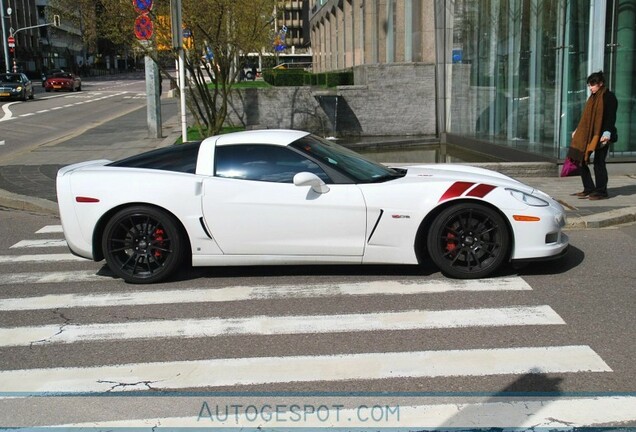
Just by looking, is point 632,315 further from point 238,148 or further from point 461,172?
point 238,148

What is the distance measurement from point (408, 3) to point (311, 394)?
68.0 ft

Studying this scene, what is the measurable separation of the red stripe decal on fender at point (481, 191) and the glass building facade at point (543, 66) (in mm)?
6936

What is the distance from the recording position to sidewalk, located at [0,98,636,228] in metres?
9.20

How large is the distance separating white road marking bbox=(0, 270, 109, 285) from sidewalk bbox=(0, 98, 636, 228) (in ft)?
12.3

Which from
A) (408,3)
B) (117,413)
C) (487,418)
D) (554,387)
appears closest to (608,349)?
(554,387)

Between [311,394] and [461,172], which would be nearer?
[311,394]

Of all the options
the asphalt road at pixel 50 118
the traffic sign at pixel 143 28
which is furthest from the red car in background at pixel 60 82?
the traffic sign at pixel 143 28

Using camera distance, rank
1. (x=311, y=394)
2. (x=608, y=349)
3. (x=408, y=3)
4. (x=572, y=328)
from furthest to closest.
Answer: (x=408, y=3) → (x=572, y=328) → (x=608, y=349) → (x=311, y=394)

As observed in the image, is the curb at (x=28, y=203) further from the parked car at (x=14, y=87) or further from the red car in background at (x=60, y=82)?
the red car in background at (x=60, y=82)

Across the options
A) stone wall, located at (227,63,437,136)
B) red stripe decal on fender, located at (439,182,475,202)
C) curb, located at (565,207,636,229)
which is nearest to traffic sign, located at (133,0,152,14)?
stone wall, located at (227,63,437,136)

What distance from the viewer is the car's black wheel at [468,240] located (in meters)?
6.31

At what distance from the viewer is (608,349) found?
4.72 metres

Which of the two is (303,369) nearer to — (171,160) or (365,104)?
(171,160)

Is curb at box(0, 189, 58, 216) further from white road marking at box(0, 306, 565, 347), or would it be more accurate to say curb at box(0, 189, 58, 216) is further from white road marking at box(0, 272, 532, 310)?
white road marking at box(0, 306, 565, 347)
